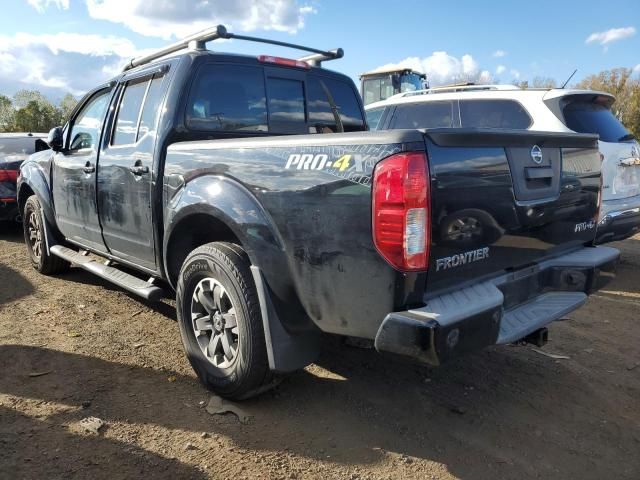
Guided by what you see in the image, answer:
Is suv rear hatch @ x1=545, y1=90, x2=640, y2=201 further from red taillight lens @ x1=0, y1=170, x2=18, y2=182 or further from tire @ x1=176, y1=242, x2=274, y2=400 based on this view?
red taillight lens @ x1=0, y1=170, x2=18, y2=182

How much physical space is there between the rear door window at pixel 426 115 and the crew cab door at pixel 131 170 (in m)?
4.00

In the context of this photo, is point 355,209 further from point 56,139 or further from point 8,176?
point 8,176

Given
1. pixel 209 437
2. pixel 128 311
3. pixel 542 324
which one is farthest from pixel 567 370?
pixel 128 311

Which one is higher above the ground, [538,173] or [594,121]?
[594,121]

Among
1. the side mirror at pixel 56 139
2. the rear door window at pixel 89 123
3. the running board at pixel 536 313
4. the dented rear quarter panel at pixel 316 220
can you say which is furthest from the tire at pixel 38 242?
the running board at pixel 536 313

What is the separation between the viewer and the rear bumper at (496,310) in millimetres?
2172

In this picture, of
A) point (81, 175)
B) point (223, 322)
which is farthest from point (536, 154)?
point (81, 175)

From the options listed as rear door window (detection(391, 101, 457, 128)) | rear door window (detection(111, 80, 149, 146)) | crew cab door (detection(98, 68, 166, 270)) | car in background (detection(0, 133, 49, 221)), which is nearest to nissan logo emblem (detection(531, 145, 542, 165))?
crew cab door (detection(98, 68, 166, 270))

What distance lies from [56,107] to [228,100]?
37940mm

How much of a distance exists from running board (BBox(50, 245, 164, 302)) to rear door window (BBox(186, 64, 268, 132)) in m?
1.20

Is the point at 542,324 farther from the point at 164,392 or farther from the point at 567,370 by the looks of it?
the point at 164,392

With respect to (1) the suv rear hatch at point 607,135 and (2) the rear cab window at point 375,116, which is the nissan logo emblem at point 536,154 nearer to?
(1) the suv rear hatch at point 607,135

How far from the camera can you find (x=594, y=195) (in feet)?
11.0

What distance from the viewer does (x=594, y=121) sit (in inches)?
233
